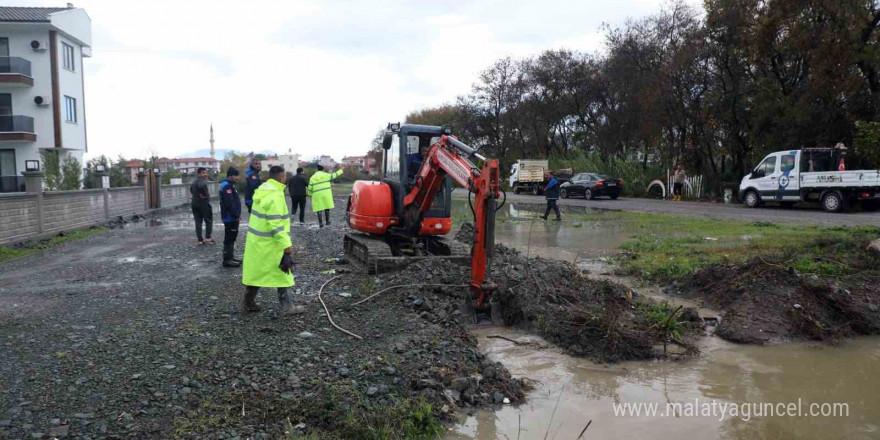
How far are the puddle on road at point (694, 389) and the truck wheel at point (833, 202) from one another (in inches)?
607

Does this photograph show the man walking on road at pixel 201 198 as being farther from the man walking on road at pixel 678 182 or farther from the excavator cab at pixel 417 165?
the man walking on road at pixel 678 182

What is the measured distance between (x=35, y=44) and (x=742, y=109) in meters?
37.5

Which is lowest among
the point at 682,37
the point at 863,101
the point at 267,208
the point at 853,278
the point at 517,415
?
the point at 517,415

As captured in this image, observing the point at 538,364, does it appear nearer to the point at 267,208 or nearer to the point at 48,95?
the point at 267,208

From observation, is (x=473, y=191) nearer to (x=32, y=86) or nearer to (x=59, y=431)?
(x=59, y=431)

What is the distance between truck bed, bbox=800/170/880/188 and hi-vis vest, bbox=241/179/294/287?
1845cm

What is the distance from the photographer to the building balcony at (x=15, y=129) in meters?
33.9

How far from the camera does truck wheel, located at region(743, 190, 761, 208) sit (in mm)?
22719

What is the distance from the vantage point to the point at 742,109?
26.2 meters

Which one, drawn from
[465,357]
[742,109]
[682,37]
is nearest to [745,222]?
[742,109]

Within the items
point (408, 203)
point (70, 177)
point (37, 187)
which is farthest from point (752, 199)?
point (70, 177)

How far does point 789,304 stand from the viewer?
271 inches

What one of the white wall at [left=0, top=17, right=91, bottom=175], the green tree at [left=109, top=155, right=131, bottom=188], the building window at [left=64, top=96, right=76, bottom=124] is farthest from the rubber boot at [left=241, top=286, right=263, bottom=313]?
the building window at [left=64, top=96, right=76, bottom=124]

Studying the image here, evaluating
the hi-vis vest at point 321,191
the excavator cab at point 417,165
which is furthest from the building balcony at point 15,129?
the excavator cab at point 417,165
